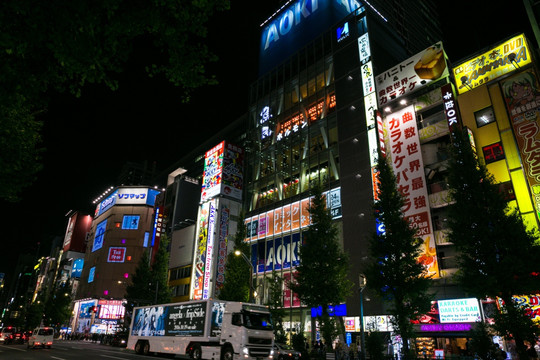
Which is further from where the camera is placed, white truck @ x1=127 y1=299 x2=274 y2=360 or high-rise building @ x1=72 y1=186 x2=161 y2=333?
high-rise building @ x1=72 y1=186 x2=161 y2=333

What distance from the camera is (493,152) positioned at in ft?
77.9

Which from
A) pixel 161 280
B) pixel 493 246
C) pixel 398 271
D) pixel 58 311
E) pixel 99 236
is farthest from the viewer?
pixel 99 236

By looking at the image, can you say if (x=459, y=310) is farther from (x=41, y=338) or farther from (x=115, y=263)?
(x=115, y=263)

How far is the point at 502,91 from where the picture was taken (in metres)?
24.5

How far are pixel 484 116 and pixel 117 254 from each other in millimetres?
76063

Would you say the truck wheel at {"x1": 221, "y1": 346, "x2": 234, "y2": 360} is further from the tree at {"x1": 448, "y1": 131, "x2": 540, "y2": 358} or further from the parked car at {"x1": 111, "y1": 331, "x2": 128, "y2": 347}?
the parked car at {"x1": 111, "y1": 331, "x2": 128, "y2": 347}

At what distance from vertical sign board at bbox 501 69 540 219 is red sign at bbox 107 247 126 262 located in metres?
76.6

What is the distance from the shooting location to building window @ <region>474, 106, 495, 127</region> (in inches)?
968

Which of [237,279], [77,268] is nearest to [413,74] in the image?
[237,279]

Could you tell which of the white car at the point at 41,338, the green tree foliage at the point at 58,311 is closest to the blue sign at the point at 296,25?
the white car at the point at 41,338

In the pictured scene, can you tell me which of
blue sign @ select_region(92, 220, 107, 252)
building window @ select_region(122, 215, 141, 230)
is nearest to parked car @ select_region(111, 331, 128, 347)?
building window @ select_region(122, 215, 141, 230)

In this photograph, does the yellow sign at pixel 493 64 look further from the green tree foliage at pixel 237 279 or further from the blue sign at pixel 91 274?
the blue sign at pixel 91 274

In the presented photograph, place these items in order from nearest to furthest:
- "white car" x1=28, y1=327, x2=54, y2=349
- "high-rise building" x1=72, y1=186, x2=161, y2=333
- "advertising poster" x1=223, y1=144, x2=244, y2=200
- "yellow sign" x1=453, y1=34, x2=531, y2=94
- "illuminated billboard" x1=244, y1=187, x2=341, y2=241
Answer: "yellow sign" x1=453, y1=34, x2=531, y2=94 < "white car" x1=28, y1=327, x2=54, y2=349 < "illuminated billboard" x1=244, y1=187, x2=341, y2=241 < "advertising poster" x1=223, y1=144, x2=244, y2=200 < "high-rise building" x1=72, y1=186, x2=161, y2=333

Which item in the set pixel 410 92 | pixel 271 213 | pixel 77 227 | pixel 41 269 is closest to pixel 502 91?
pixel 410 92
